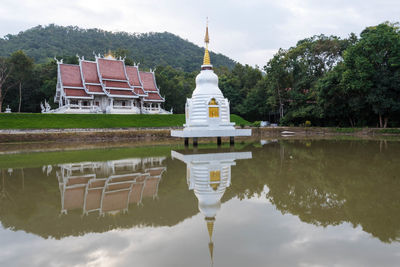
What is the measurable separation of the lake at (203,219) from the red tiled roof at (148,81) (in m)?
32.0

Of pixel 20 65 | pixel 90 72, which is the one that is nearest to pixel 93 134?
pixel 90 72

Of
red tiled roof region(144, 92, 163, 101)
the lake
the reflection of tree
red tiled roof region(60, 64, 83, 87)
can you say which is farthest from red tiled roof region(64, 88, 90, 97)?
the reflection of tree

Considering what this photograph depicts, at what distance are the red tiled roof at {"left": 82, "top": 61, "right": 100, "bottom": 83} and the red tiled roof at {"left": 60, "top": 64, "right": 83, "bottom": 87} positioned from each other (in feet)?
2.29

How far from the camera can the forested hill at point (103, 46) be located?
6669 centimetres

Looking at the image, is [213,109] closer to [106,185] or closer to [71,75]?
[106,185]

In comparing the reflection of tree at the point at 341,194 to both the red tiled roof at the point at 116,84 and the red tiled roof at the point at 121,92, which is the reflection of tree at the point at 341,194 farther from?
the red tiled roof at the point at 116,84

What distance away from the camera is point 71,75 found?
112ft

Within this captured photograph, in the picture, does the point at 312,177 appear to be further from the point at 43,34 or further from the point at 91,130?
the point at 43,34

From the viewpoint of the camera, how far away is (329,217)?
190 inches

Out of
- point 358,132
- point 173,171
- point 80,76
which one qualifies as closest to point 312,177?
point 173,171

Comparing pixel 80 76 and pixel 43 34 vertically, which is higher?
pixel 43 34

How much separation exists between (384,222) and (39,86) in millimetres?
45801

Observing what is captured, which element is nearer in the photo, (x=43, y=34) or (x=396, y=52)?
(x=396, y=52)

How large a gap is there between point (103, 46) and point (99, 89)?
47.2 meters
